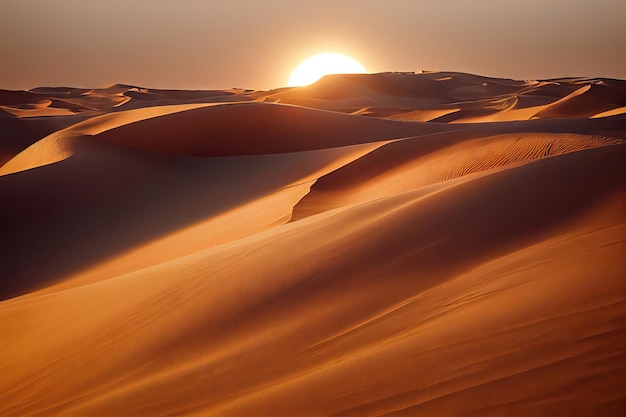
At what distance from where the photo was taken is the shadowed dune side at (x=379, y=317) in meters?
1.69

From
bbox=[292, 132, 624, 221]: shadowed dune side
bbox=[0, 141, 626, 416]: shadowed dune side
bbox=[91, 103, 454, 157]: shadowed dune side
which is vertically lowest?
bbox=[0, 141, 626, 416]: shadowed dune side

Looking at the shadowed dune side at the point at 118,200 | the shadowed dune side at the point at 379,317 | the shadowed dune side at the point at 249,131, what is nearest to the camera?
the shadowed dune side at the point at 379,317

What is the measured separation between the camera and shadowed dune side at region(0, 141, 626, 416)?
169cm

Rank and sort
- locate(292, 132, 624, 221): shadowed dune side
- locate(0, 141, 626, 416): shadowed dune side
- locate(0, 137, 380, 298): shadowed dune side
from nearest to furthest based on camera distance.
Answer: locate(0, 141, 626, 416): shadowed dune side
locate(292, 132, 624, 221): shadowed dune side
locate(0, 137, 380, 298): shadowed dune side

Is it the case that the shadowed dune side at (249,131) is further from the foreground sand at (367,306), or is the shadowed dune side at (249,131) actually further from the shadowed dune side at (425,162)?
the foreground sand at (367,306)

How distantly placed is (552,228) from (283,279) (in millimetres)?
1418

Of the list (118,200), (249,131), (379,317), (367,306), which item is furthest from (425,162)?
(249,131)

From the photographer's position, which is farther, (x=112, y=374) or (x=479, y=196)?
(x=479, y=196)

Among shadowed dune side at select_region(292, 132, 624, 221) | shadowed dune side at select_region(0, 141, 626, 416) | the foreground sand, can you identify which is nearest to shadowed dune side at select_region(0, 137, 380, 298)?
the foreground sand

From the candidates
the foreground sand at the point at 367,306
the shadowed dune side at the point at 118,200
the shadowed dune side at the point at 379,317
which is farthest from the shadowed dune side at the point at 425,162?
the shadowed dune side at the point at 379,317

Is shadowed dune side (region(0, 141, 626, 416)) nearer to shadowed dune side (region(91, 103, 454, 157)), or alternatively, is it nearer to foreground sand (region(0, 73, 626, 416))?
foreground sand (region(0, 73, 626, 416))

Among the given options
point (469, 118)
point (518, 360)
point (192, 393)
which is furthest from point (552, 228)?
point (469, 118)

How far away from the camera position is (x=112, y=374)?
268 cm

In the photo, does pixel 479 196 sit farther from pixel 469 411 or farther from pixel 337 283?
pixel 469 411
